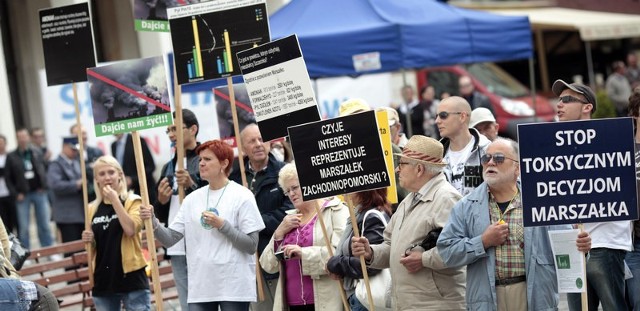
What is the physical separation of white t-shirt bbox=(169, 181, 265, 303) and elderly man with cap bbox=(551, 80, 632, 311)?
2.08m

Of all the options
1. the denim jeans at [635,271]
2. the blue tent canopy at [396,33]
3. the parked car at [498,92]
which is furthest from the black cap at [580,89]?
the parked car at [498,92]

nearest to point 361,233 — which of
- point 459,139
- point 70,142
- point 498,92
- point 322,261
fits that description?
point 322,261

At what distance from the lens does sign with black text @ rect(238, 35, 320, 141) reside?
841 centimetres

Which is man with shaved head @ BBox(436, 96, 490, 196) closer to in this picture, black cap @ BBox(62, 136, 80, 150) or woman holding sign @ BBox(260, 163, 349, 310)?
woman holding sign @ BBox(260, 163, 349, 310)

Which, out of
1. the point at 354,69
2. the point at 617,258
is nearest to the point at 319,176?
the point at 617,258

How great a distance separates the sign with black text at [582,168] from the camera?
6887 millimetres

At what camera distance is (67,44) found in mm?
10484

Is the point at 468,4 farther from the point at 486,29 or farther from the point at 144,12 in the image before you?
the point at 144,12

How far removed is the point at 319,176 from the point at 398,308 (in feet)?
3.03

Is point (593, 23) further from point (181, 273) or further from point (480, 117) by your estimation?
point (181, 273)

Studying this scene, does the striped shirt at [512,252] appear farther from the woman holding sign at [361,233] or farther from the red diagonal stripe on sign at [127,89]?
the red diagonal stripe on sign at [127,89]

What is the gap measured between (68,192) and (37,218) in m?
3.06

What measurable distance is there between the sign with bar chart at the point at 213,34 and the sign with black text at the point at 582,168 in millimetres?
3241

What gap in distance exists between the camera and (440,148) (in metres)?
7.66
